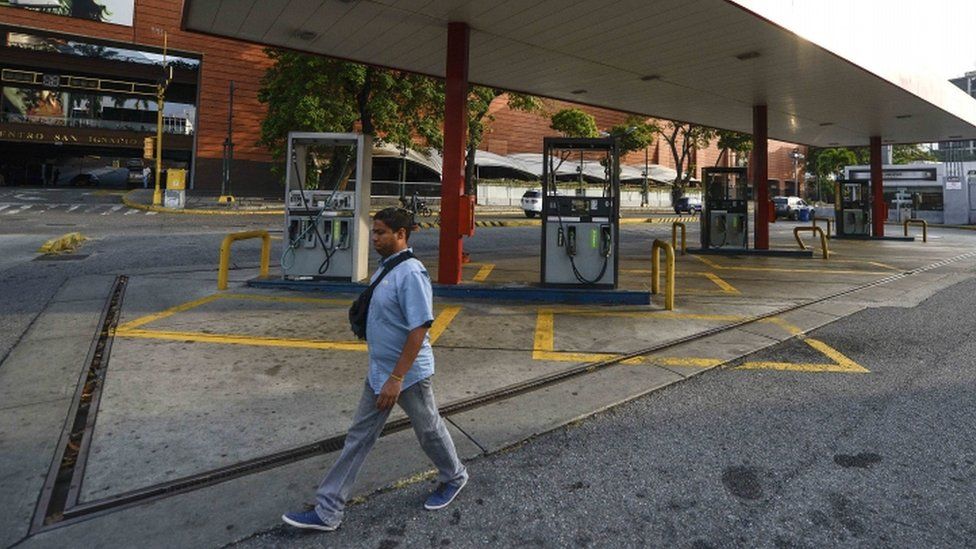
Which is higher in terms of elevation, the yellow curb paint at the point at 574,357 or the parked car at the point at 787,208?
the parked car at the point at 787,208

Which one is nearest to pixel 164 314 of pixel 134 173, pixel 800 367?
pixel 800 367

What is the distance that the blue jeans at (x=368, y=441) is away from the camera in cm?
261

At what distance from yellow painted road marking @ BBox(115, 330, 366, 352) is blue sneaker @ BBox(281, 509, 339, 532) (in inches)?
116

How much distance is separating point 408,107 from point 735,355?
22581 mm

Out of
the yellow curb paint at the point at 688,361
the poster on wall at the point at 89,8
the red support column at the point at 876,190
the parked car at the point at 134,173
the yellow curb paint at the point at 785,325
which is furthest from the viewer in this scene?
the parked car at the point at 134,173

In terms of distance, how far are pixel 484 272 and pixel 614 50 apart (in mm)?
5047

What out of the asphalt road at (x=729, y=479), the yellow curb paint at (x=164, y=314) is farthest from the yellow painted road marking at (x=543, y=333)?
the yellow curb paint at (x=164, y=314)

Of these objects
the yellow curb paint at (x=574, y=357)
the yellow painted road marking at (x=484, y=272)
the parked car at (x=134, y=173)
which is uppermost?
the parked car at (x=134, y=173)

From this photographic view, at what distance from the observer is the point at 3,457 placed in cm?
320

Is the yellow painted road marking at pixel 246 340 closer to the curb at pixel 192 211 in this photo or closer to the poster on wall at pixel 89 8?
the curb at pixel 192 211

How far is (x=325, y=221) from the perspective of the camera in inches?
340

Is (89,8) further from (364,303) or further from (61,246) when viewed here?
(364,303)

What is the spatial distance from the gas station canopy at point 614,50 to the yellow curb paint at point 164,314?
4532 millimetres

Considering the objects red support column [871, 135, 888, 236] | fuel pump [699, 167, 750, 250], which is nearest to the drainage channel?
fuel pump [699, 167, 750, 250]
